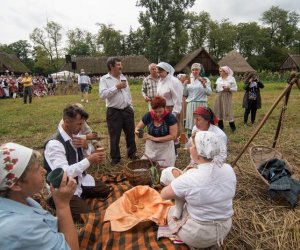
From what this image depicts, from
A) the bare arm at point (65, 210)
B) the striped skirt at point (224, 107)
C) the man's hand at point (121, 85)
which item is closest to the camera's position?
the bare arm at point (65, 210)

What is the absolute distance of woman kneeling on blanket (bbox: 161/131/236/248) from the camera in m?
2.34

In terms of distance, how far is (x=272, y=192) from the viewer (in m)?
3.64

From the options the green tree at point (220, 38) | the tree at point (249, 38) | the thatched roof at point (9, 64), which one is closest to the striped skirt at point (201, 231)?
the thatched roof at point (9, 64)

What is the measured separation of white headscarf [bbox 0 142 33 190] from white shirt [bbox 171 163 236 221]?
1.26 metres

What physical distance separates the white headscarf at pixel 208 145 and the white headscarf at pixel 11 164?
52.2 inches

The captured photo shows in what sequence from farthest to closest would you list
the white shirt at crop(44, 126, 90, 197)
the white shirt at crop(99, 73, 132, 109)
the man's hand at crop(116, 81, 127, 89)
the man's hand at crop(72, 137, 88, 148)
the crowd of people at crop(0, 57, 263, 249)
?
the white shirt at crop(99, 73, 132, 109), the man's hand at crop(116, 81, 127, 89), the man's hand at crop(72, 137, 88, 148), the white shirt at crop(44, 126, 90, 197), the crowd of people at crop(0, 57, 263, 249)

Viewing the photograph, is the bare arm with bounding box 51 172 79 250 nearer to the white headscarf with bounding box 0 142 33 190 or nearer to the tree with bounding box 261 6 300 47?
the white headscarf with bounding box 0 142 33 190

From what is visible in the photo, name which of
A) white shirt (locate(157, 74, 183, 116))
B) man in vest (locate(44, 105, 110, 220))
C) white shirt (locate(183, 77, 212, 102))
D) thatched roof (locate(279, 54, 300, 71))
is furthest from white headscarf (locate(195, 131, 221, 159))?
thatched roof (locate(279, 54, 300, 71))

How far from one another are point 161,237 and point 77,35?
243ft

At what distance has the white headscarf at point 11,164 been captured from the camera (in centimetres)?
162

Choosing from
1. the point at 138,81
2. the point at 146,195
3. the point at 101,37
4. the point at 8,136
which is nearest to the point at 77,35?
the point at 101,37

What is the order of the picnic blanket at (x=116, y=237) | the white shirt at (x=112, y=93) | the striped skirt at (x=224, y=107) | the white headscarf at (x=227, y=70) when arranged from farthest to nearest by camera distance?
1. the striped skirt at (x=224, y=107)
2. the white headscarf at (x=227, y=70)
3. the white shirt at (x=112, y=93)
4. the picnic blanket at (x=116, y=237)

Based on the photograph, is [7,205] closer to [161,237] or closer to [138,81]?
[161,237]

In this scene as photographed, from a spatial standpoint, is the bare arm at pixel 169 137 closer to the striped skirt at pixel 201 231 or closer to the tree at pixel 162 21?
the striped skirt at pixel 201 231
